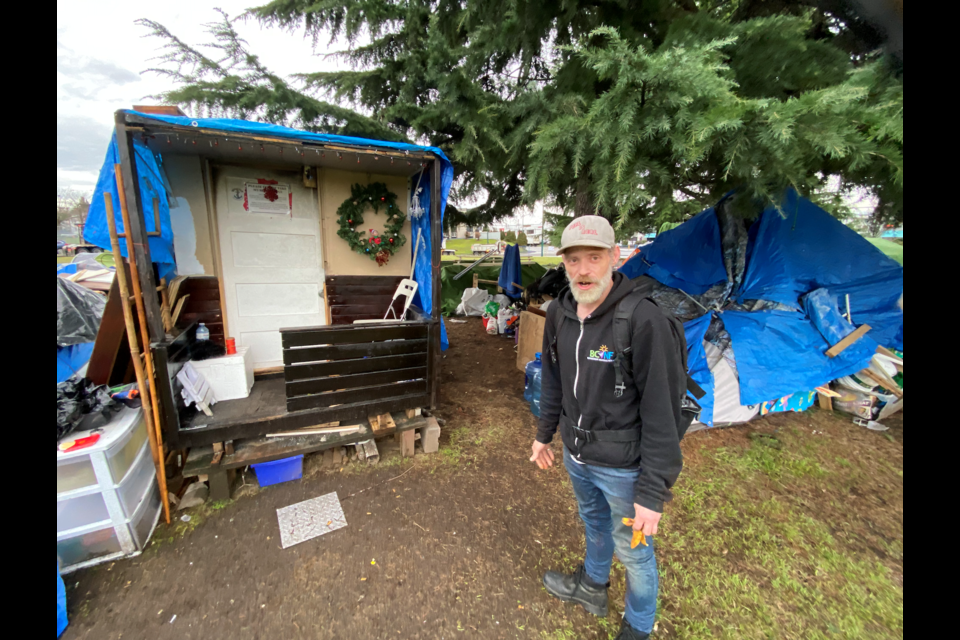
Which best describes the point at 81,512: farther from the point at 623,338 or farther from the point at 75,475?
the point at 623,338

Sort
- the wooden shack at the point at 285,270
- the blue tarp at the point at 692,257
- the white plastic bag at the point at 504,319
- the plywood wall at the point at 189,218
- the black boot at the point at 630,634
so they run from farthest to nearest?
the white plastic bag at the point at 504,319, the blue tarp at the point at 692,257, the plywood wall at the point at 189,218, the wooden shack at the point at 285,270, the black boot at the point at 630,634

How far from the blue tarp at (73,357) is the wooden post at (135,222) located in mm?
1553

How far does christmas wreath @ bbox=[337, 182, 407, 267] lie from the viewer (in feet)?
14.1

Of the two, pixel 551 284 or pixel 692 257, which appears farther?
→ pixel 551 284

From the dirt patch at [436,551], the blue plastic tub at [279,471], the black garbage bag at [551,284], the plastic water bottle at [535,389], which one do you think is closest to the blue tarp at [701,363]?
the dirt patch at [436,551]

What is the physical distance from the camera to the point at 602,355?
1538mm

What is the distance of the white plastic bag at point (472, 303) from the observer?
32.3ft

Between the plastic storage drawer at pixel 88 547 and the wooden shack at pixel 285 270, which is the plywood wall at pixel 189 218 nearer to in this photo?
the wooden shack at pixel 285 270

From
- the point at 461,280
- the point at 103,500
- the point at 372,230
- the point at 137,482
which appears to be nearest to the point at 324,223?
the point at 372,230

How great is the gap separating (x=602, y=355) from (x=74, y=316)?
5096 millimetres

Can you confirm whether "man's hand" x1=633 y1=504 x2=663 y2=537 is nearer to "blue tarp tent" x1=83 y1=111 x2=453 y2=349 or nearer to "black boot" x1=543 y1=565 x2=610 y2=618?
"black boot" x1=543 y1=565 x2=610 y2=618

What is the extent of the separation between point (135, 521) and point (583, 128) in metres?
4.18

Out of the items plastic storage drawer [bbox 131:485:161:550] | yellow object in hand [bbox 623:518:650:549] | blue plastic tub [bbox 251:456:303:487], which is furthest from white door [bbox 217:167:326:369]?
yellow object in hand [bbox 623:518:650:549]
